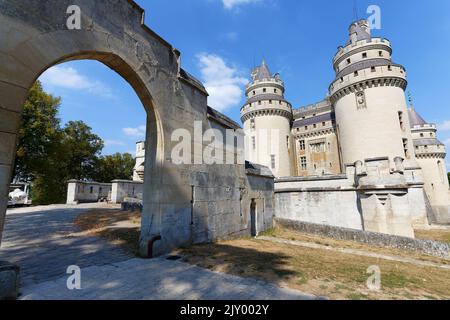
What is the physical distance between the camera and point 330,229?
39.2ft

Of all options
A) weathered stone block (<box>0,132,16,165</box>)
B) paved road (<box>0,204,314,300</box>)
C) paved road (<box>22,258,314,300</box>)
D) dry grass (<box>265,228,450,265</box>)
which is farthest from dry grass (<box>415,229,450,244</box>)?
weathered stone block (<box>0,132,16,165</box>)

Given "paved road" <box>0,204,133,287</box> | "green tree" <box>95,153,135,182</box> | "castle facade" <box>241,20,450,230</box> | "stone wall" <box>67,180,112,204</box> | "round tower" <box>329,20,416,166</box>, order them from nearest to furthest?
"paved road" <box>0,204,133,287</box>, "stone wall" <box>67,180,112,204</box>, "round tower" <box>329,20,416,166</box>, "castle facade" <box>241,20,450,230</box>, "green tree" <box>95,153,135,182</box>

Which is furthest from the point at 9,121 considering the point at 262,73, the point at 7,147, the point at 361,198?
the point at 262,73

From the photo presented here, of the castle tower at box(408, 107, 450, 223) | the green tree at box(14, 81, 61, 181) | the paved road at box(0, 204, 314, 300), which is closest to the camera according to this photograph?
the paved road at box(0, 204, 314, 300)

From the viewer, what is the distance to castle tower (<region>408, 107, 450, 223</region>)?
106 ft

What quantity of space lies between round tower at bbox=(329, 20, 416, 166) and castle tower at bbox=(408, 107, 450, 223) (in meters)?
14.0

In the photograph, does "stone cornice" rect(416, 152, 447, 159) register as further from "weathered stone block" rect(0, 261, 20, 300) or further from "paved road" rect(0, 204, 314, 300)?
"weathered stone block" rect(0, 261, 20, 300)

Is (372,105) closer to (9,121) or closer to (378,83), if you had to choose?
(378,83)

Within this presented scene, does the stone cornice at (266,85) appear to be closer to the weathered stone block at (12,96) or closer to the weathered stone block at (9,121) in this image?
the weathered stone block at (12,96)

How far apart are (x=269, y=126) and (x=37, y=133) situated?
29.8 m

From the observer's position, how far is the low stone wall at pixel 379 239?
8945 millimetres
